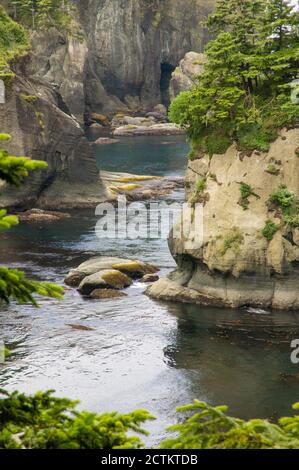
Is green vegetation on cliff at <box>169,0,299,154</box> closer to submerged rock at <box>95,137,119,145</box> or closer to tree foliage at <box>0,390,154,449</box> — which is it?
tree foliage at <box>0,390,154,449</box>

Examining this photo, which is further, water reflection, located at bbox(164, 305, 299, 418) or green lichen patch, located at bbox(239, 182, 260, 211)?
green lichen patch, located at bbox(239, 182, 260, 211)

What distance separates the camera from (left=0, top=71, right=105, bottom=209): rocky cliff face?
7625cm

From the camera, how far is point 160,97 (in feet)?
549

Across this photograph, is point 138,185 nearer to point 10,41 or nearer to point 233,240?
point 10,41

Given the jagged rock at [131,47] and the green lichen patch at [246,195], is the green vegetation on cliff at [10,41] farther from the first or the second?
the jagged rock at [131,47]

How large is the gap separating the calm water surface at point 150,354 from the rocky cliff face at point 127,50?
91.1 m

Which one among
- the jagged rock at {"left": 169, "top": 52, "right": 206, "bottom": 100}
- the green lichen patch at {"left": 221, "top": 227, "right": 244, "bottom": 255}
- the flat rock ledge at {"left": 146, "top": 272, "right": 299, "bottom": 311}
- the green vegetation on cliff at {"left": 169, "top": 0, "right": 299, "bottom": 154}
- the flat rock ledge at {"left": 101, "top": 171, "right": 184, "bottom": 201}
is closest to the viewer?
the flat rock ledge at {"left": 146, "top": 272, "right": 299, "bottom": 311}

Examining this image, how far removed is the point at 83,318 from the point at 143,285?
833 cm

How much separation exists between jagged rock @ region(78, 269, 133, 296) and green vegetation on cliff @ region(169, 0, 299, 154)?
9743 mm

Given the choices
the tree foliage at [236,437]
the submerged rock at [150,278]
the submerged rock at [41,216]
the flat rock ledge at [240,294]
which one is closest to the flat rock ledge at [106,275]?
the submerged rock at [150,278]

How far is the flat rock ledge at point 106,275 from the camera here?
51.1 m

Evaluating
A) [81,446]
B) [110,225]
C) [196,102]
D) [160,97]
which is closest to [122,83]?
[160,97]

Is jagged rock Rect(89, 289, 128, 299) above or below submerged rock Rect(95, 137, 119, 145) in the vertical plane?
below

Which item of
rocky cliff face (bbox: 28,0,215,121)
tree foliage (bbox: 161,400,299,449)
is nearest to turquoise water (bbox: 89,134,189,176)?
rocky cliff face (bbox: 28,0,215,121)
